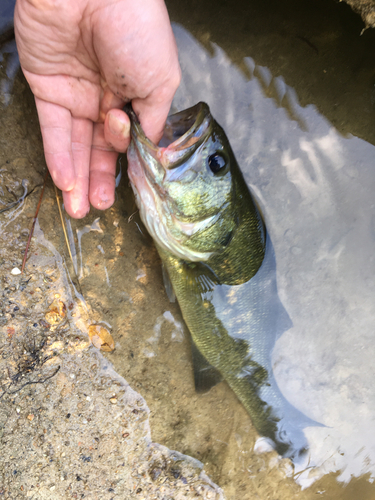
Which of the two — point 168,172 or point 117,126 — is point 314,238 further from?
point 117,126

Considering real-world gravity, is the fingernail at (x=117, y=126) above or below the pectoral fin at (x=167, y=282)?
above

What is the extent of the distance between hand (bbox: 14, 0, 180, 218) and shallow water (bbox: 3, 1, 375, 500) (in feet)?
1.53

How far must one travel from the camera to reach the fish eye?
2309 mm

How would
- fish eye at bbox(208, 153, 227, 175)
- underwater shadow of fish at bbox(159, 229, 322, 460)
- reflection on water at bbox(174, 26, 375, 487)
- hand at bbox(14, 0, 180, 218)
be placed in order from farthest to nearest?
reflection on water at bbox(174, 26, 375, 487), underwater shadow of fish at bbox(159, 229, 322, 460), fish eye at bbox(208, 153, 227, 175), hand at bbox(14, 0, 180, 218)

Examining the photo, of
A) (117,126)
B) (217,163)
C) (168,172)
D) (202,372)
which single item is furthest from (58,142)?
(202,372)

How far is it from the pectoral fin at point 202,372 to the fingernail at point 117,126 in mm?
1892

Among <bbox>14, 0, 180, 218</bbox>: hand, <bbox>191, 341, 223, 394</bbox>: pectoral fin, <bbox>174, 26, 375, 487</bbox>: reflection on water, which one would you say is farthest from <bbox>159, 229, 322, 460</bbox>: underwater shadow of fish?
<bbox>14, 0, 180, 218</bbox>: hand

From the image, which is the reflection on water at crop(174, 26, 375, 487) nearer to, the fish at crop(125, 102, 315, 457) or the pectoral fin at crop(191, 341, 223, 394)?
the fish at crop(125, 102, 315, 457)

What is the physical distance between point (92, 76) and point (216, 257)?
168 cm

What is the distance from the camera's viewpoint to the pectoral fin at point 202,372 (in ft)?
9.79

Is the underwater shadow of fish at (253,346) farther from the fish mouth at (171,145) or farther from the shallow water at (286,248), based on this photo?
the fish mouth at (171,145)

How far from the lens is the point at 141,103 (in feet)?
7.37

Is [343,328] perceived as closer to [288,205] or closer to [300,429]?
[300,429]

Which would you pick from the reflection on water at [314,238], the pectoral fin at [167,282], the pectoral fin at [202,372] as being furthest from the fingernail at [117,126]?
the pectoral fin at [202,372]
